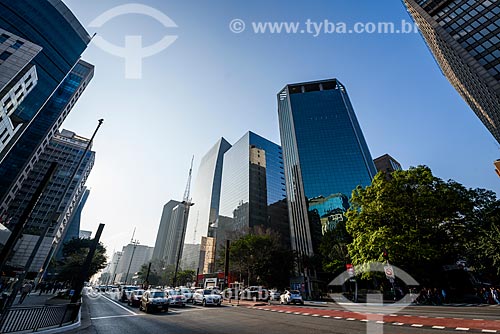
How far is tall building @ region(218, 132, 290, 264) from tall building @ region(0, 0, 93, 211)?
6623cm

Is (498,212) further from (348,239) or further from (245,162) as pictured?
(245,162)

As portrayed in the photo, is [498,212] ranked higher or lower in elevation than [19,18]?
lower

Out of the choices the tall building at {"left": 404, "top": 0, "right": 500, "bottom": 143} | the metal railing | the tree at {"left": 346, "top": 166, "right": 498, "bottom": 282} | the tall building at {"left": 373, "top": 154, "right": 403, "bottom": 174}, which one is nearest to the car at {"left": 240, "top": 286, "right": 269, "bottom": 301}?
the tree at {"left": 346, "top": 166, "right": 498, "bottom": 282}

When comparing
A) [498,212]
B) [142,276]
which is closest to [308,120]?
[498,212]

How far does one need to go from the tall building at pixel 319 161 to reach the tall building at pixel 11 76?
256 feet

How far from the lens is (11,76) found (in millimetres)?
44344

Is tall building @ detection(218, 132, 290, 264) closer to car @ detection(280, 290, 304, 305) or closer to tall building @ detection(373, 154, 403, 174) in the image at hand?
tall building @ detection(373, 154, 403, 174)

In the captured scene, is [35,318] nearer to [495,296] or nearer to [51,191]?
[495,296]

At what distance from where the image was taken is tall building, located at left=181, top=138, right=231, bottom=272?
424 feet

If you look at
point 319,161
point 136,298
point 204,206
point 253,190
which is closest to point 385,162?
point 319,161

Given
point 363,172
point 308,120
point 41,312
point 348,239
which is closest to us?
point 41,312

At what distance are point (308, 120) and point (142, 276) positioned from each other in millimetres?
102947

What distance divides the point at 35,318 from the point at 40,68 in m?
78.2

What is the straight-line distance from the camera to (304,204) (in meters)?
78.4
